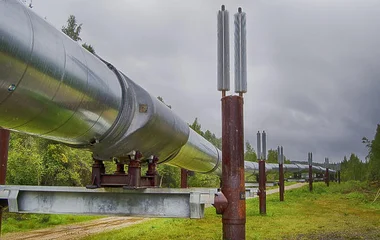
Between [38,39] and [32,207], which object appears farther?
[32,207]

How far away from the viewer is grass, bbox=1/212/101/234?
1445 cm

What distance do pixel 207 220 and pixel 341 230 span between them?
474 centimetres

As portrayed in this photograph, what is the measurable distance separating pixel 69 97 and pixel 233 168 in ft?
8.88

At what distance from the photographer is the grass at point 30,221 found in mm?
14452

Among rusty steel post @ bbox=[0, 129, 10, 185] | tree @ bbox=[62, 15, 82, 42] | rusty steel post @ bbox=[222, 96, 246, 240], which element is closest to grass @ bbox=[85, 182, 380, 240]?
rusty steel post @ bbox=[0, 129, 10, 185]

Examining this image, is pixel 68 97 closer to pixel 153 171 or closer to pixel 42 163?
pixel 153 171

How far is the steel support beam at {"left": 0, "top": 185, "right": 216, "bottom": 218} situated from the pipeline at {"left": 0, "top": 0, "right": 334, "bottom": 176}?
59 cm

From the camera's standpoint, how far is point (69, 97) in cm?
361

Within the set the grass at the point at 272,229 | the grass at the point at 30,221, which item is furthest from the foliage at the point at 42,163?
the grass at the point at 272,229

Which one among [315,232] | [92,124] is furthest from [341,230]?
[92,124]

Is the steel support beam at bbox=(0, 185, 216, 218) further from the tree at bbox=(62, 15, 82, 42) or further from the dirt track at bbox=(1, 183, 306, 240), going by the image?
the tree at bbox=(62, 15, 82, 42)

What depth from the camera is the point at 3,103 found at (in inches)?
122

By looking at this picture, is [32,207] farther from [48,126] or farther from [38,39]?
[38,39]

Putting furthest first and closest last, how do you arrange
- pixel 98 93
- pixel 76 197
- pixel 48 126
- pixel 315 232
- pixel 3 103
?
1. pixel 315 232
2. pixel 76 197
3. pixel 98 93
4. pixel 48 126
5. pixel 3 103
